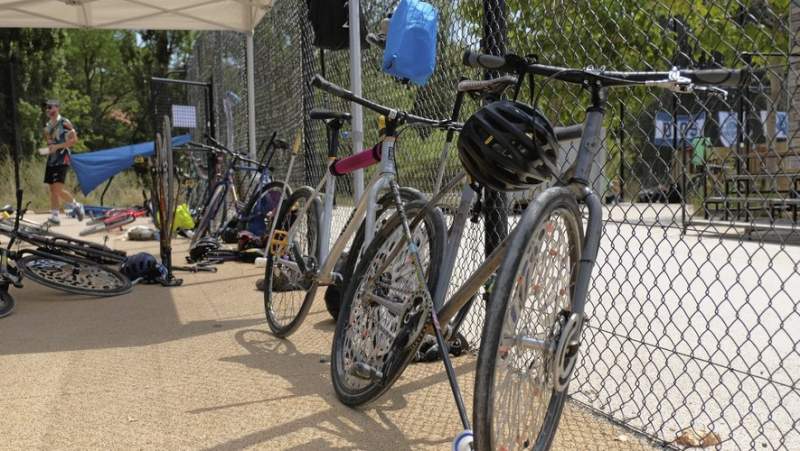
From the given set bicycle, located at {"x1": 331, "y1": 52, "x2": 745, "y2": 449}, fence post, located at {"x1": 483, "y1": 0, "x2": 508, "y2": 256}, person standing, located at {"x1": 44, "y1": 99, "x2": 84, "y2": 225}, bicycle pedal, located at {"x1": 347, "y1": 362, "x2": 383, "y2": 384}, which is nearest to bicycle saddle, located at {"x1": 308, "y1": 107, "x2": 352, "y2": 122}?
fence post, located at {"x1": 483, "y1": 0, "x2": 508, "y2": 256}

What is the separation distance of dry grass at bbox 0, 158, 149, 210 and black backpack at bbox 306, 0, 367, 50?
1553 cm

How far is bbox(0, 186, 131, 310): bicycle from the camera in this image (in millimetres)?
5184

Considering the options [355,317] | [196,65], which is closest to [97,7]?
[355,317]

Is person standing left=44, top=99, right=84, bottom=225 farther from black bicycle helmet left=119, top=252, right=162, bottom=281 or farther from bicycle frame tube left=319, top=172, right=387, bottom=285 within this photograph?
bicycle frame tube left=319, top=172, right=387, bottom=285

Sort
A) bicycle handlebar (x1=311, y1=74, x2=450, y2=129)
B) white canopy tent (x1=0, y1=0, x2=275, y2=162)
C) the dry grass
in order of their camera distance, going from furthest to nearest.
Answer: the dry grass
white canopy tent (x1=0, y1=0, x2=275, y2=162)
bicycle handlebar (x1=311, y1=74, x2=450, y2=129)

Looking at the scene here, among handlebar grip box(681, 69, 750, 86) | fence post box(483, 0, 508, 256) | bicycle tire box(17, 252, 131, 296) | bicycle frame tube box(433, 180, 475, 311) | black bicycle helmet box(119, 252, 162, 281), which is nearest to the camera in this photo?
handlebar grip box(681, 69, 750, 86)

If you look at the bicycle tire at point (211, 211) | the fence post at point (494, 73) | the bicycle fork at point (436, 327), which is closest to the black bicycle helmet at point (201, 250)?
the bicycle tire at point (211, 211)

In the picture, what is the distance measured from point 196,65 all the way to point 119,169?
233 inches

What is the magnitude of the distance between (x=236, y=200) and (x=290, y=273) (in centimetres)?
475

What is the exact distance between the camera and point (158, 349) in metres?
3.95

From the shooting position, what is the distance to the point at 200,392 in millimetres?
3184

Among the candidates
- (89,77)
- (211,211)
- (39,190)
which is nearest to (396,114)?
(211,211)

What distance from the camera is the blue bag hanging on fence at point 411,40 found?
363 centimetres

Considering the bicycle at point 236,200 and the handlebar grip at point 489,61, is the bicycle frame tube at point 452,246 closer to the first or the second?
the handlebar grip at point 489,61
